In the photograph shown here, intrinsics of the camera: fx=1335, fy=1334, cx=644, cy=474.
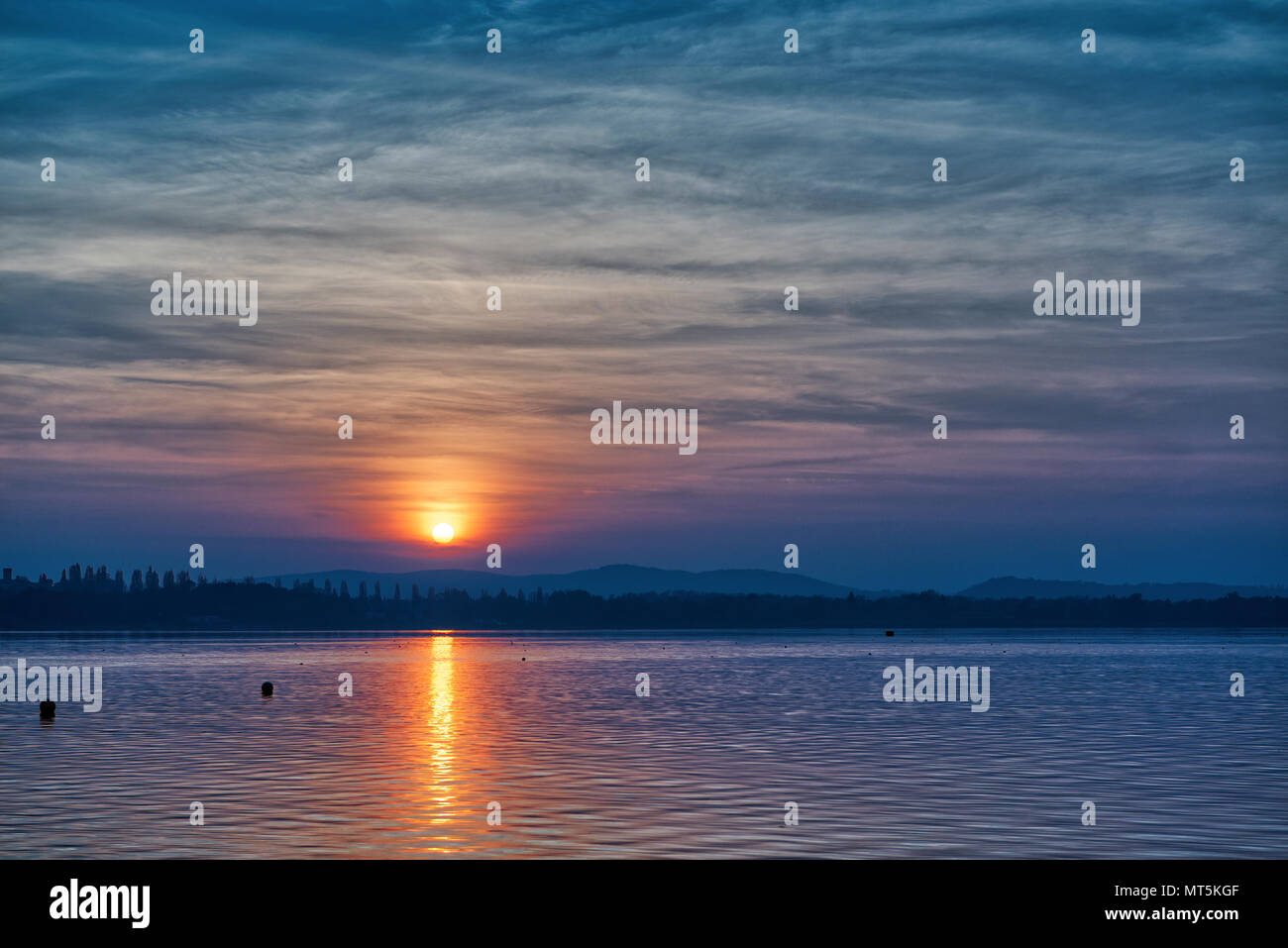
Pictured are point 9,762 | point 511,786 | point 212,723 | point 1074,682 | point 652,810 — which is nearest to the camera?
point 652,810

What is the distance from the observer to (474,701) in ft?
341

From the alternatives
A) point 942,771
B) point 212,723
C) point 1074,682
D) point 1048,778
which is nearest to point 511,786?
point 942,771

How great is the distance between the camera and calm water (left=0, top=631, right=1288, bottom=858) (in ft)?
113

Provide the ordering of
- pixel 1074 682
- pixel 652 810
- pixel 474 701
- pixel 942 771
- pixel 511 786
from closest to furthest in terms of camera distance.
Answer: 1. pixel 652 810
2. pixel 511 786
3. pixel 942 771
4. pixel 474 701
5. pixel 1074 682

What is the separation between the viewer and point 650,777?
48.7 meters

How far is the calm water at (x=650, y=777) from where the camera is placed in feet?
113

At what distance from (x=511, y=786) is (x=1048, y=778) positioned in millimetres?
19459
